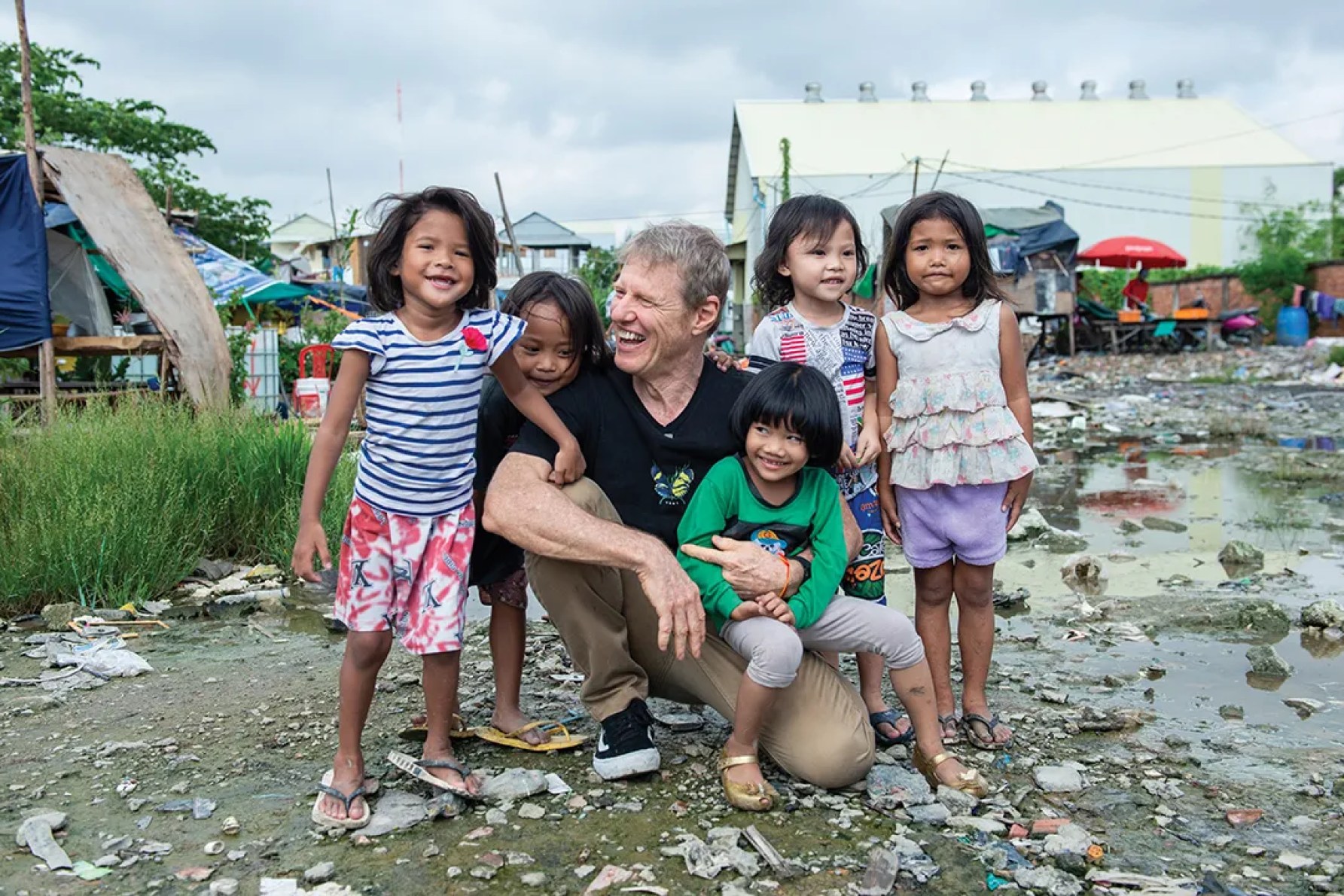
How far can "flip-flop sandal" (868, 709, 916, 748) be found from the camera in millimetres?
3246

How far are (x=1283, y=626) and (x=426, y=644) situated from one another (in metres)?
3.65

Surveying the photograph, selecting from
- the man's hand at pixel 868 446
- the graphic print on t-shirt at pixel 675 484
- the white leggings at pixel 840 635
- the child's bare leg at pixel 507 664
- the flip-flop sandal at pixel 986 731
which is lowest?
the flip-flop sandal at pixel 986 731

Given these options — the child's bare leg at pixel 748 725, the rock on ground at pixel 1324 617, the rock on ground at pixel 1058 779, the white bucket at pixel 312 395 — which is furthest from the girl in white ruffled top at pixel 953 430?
the white bucket at pixel 312 395

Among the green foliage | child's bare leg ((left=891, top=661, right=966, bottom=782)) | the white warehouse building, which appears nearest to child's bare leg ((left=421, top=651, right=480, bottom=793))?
child's bare leg ((left=891, top=661, right=966, bottom=782))

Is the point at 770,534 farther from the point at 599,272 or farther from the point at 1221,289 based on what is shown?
the point at 1221,289

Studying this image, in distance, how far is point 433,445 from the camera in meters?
2.71

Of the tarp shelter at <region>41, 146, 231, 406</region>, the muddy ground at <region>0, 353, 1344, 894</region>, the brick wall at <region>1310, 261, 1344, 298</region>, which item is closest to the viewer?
the muddy ground at <region>0, 353, 1344, 894</region>

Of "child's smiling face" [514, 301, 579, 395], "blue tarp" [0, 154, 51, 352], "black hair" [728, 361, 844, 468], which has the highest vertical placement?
"blue tarp" [0, 154, 51, 352]

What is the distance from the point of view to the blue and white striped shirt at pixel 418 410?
2.67m

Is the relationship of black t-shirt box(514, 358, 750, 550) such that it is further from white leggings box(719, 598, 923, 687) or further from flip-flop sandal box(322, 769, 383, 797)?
flip-flop sandal box(322, 769, 383, 797)

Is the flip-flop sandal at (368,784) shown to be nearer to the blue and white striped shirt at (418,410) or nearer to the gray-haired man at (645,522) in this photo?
the gray-haired man at (645,522)

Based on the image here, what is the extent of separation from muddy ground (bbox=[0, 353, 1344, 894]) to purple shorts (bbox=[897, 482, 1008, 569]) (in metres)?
0.59

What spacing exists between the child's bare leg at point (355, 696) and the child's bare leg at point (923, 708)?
4.46 feet

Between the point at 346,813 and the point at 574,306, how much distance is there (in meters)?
1.49
